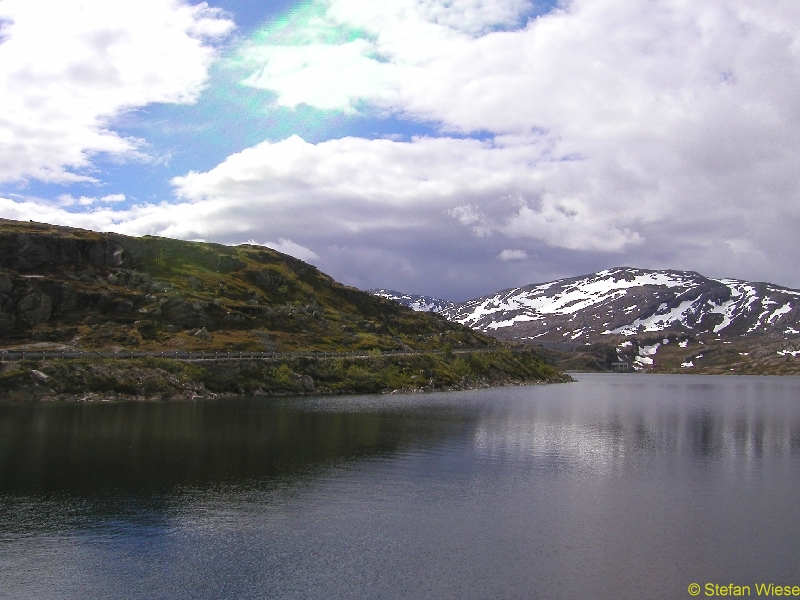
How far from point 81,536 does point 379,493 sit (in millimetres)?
19800

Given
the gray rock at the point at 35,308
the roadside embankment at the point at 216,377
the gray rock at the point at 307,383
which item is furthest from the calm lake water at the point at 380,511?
the gray rock at the point at 35,308

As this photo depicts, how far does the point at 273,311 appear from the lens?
18012 cm

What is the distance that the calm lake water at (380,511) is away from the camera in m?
31.7

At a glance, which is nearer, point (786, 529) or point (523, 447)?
point (786, 529)

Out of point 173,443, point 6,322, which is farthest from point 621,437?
point 6,322

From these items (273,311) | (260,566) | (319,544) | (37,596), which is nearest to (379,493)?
(319,544)

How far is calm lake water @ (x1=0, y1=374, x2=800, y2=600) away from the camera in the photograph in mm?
31656

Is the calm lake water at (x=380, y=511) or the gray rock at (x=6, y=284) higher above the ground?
the gray rock at (x=6, y=284)

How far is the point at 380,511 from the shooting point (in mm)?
43250

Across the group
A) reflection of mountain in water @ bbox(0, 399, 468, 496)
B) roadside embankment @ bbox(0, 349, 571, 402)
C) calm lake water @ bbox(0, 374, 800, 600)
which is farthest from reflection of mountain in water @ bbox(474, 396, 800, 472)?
roadside embankment @ bbox(0, 349, 571, 402)

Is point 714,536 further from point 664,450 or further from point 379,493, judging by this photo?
point 664,450

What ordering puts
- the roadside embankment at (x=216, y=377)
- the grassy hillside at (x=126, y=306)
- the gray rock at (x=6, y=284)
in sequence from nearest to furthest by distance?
the roadside embankment at (x=216, y=377), the grassy hillside at (x=126, y=306), the gray rock at (x=6, y=284)

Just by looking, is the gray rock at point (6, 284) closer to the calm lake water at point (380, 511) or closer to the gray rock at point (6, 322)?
the gray rock at point (6, 322)

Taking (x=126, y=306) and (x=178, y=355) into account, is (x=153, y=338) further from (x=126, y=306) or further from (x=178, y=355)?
(x=126, y=306)
